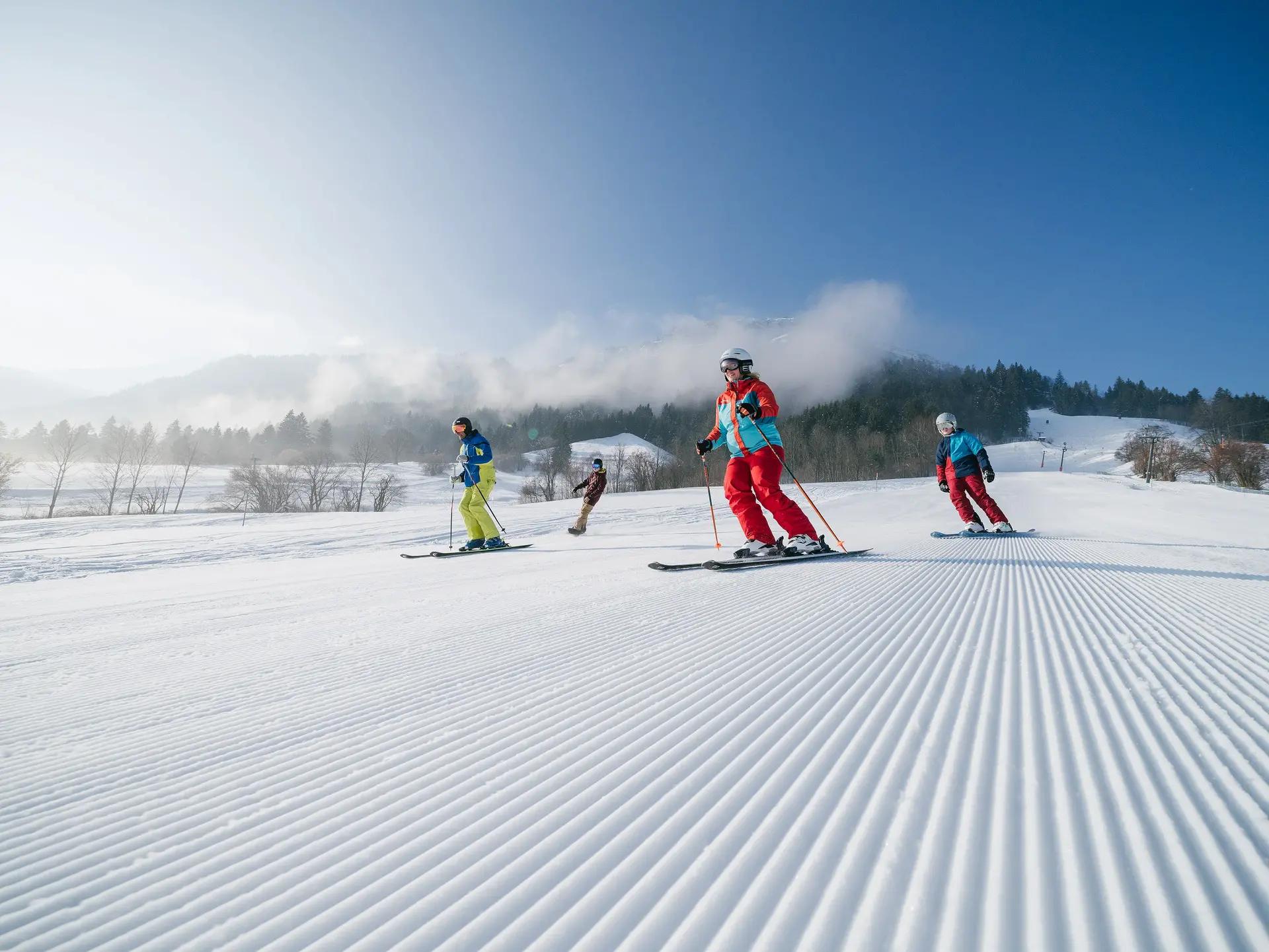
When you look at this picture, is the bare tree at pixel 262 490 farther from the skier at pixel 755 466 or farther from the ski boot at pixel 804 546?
the ski boot at pixel 804 546

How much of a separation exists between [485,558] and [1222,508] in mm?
16189

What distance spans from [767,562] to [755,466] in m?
0.95

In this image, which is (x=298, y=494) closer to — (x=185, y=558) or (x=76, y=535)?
(x=76, y=535)

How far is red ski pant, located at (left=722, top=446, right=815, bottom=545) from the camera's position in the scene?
5.05m

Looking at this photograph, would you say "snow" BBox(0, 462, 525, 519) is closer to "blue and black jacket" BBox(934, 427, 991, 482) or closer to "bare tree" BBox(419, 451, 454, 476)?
"bare tree" BBox(419, 451, 454, 476)

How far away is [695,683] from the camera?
5.78 feet

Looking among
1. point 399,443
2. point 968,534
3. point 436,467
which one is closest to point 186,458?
point 399,443

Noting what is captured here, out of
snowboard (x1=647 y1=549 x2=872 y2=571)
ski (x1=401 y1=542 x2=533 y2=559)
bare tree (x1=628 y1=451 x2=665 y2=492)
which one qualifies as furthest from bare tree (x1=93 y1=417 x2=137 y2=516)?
Answer: snowboard (x1=647 y1=549 x2=872 y2=571)

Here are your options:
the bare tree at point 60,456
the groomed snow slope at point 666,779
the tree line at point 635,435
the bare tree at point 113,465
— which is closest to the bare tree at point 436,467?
the tree line at point 635,435

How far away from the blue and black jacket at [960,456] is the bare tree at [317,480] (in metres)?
41.4

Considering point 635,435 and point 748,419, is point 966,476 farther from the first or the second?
point 635,435

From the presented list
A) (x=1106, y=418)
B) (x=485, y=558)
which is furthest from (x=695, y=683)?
(x=1106, y=418)

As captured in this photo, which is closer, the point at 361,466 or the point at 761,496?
the point at 761,496

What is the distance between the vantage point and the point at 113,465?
47.8 meters
